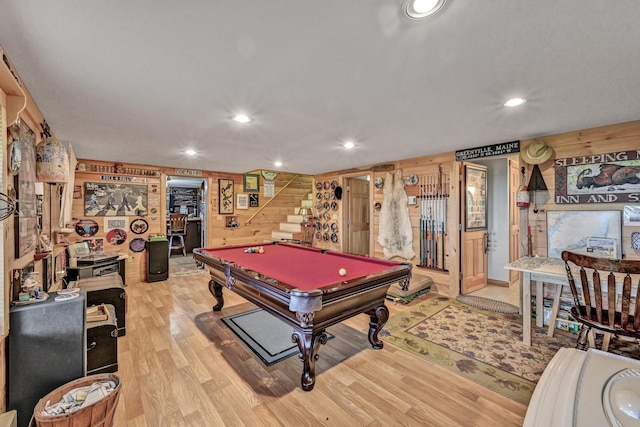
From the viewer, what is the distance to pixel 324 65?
5.50ft

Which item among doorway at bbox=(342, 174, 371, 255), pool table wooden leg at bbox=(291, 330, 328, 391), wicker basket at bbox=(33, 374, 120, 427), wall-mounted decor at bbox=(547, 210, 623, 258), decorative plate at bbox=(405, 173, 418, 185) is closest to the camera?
wicker basket at bbox=(33, 374, 120, 427)

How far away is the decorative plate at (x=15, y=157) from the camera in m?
1.58

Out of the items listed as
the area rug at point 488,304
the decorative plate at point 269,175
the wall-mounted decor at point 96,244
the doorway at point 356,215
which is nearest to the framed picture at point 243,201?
the decorative plate at point 269,175

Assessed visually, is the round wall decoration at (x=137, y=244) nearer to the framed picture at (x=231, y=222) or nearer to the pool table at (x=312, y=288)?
the framed picture at (x=231, y=222)

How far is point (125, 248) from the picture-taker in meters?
5.09

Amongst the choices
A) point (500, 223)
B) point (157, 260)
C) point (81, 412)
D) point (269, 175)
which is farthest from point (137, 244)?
point (500, 223)

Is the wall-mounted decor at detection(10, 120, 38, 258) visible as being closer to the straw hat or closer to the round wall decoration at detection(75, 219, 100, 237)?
the round wall decoration at detection(75, 219, 100, 237)

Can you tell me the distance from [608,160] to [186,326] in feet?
16.1

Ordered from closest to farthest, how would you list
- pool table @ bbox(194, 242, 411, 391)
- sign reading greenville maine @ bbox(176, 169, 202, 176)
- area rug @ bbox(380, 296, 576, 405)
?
pool table @ bbox(194, 242, 411, 391)
area rug @ bbox(380, 296, 576, 405)
sign reading greenville maine @ bbox(176, 169, 202, 176)

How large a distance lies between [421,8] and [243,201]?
5.92 metres

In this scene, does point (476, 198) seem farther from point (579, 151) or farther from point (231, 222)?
point (231, 222)

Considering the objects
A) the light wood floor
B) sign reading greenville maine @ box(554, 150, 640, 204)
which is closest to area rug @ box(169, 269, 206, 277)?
the light wood floor

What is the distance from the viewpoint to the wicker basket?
133 cm

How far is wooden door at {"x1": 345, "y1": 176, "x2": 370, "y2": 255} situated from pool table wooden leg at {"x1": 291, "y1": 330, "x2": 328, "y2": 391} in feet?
13.2
